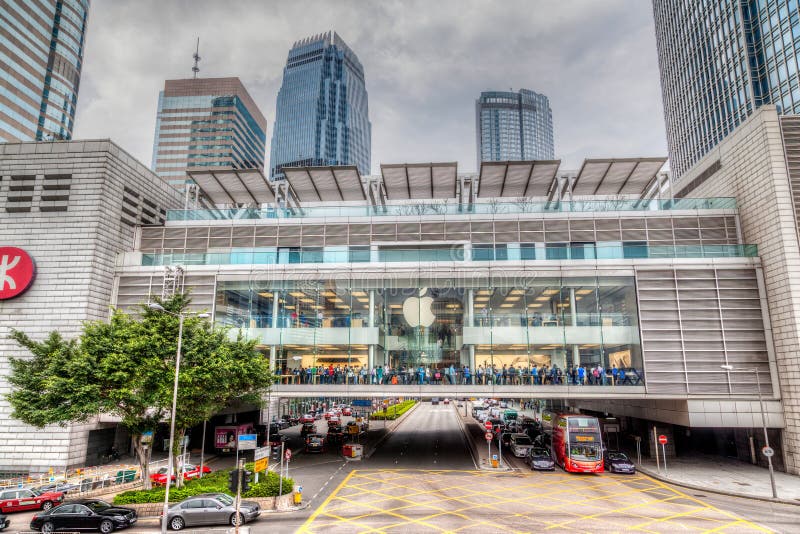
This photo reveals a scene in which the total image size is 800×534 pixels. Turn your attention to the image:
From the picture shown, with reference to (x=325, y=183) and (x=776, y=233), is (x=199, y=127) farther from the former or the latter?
(x=776, y=233)

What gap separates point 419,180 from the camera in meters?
47.0

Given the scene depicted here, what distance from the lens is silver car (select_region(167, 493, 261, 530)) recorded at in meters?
21.8

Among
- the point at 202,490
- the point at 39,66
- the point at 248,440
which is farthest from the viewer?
the point at 39,66

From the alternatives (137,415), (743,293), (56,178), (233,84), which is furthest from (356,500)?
(233,84)

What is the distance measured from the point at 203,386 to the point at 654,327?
98.0 ft

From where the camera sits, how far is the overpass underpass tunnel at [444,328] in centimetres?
3475

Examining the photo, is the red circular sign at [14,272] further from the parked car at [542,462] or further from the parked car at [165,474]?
the parked car at [542,462]

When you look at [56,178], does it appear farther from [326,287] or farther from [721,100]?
[721,100]

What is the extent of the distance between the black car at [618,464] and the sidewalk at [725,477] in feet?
4.58

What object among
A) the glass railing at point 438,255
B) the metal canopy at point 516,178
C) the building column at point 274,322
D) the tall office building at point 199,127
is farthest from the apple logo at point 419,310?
the tall office building at point 199,127

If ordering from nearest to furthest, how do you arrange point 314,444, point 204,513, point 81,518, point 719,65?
point 81,518 < point 204,513 < point 314,444 < point 719,65

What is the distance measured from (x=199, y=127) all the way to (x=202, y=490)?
453 ft

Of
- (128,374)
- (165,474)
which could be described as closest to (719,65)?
(128,374)

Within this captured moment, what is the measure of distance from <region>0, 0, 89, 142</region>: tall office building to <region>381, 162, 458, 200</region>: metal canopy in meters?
59.8
